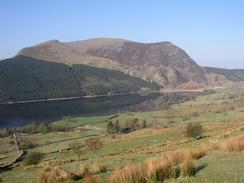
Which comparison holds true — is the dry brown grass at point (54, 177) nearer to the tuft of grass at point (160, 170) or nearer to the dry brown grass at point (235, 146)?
the tuft of grass at point (160, 170)

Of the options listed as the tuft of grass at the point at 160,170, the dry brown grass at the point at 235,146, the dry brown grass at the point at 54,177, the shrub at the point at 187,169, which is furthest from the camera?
the dry brown grass at the point at 235,146

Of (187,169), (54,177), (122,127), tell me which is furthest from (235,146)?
(122,127)

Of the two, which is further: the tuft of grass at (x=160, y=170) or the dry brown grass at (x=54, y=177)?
the dry brown grass at (x=54, y=177)

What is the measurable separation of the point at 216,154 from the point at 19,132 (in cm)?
10055

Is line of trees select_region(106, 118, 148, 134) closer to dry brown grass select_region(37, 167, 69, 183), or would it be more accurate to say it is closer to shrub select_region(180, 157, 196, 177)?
dry brown grass select_region(37, 167, 69, 183)

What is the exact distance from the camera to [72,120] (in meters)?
126

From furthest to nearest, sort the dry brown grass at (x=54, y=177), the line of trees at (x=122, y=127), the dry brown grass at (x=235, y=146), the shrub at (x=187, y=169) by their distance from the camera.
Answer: the line of trees at (x=122, y=127)
the dry brown grass at (x=235, y=146)
the dry brown grass at (x=54, y=177)
the shrub at (x=187, y=169)

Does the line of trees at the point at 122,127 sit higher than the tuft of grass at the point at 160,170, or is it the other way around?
the tuft of grass at the point at 160,170

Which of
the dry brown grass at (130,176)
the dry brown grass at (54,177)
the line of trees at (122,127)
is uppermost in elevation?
the dry brown grass at (130,176)

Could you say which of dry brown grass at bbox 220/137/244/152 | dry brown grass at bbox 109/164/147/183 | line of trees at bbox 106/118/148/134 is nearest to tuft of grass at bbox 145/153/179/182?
dry brown grass at bbox 109/164/147/183

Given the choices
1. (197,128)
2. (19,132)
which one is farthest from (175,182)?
(19,132)

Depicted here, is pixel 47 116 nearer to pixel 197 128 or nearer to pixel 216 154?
pixel 197 128

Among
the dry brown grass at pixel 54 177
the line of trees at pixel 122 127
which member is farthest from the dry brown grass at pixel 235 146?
the line of trees at pixel 122 127

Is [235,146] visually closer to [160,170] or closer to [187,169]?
[187,169]
